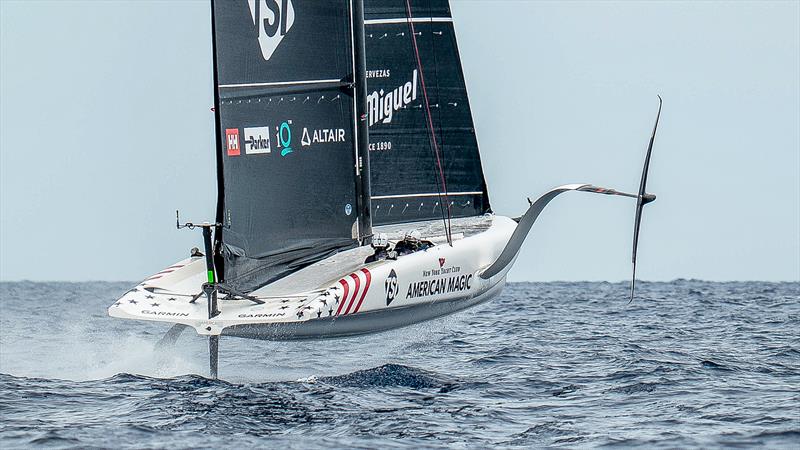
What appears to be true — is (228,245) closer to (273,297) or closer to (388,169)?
(273,297)

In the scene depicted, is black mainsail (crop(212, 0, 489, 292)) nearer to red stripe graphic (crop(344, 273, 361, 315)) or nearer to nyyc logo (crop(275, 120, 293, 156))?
nyyc logo (crop(275, 120, 293, 156))

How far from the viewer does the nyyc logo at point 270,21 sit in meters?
12.0

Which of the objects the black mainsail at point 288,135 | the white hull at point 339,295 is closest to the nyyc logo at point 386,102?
the black mainsail at point 288,135

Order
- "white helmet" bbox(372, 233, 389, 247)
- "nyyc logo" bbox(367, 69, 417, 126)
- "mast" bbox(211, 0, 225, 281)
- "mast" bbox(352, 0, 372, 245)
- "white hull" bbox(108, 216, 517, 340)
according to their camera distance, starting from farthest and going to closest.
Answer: "nyyc logo" bbox(367, 69, 417, 126)
"mast" bbox(352, 0, 372, 245)
"white helmet" bbox(372, 233, 389, 247)
"mast" bbox(211, 0, 225, 281)
"white hull" bbox(108, 216, 517, 340)

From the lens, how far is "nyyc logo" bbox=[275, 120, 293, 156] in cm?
1234

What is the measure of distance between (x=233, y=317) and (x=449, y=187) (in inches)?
212

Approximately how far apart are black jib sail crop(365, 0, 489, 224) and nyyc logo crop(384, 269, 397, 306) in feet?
11.0

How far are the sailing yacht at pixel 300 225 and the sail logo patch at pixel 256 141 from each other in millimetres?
12

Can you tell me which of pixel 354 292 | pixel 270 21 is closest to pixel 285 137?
pixel 270 21

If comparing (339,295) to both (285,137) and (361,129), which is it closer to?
(285,137)

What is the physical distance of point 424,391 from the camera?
1105 cm

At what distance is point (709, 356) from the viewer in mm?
13602

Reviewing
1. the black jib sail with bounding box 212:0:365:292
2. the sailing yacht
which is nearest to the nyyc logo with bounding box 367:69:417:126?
the sailing yacht

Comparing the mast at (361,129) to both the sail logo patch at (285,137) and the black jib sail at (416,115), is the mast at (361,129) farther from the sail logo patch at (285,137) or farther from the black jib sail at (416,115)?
the black jib sail at (416,115)
